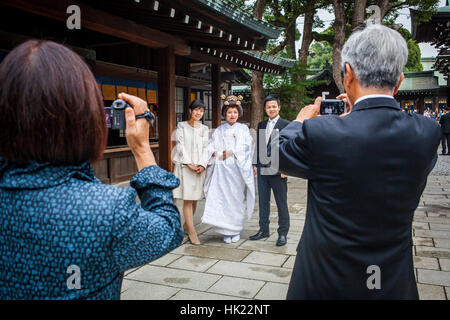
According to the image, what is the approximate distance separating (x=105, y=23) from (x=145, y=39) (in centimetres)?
96

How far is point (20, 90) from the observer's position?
1.12m

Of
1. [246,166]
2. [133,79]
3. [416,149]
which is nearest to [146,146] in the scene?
[416,149]

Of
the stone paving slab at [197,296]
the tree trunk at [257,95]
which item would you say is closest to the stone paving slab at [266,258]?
the stone paving slab at [197,296]

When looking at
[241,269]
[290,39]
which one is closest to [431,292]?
[241,269]

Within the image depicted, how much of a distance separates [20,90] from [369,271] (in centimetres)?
143

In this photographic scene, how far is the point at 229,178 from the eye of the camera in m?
5.75

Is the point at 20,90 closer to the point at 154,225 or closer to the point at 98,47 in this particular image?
the point at 154,225

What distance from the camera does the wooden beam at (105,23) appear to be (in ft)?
14.3

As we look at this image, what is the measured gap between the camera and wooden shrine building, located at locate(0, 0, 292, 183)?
4982 millimetres

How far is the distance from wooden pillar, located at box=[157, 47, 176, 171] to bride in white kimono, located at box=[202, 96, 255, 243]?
127 centimetres

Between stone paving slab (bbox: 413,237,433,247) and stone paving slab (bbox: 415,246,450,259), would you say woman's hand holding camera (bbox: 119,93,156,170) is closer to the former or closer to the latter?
stone paving slab (bbox: 415,246,450,259)

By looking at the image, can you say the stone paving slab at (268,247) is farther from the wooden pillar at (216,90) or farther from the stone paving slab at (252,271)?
the wooden pillar at (216,90)

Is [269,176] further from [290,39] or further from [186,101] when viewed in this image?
[290,39]

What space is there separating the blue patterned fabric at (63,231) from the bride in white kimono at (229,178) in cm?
445
